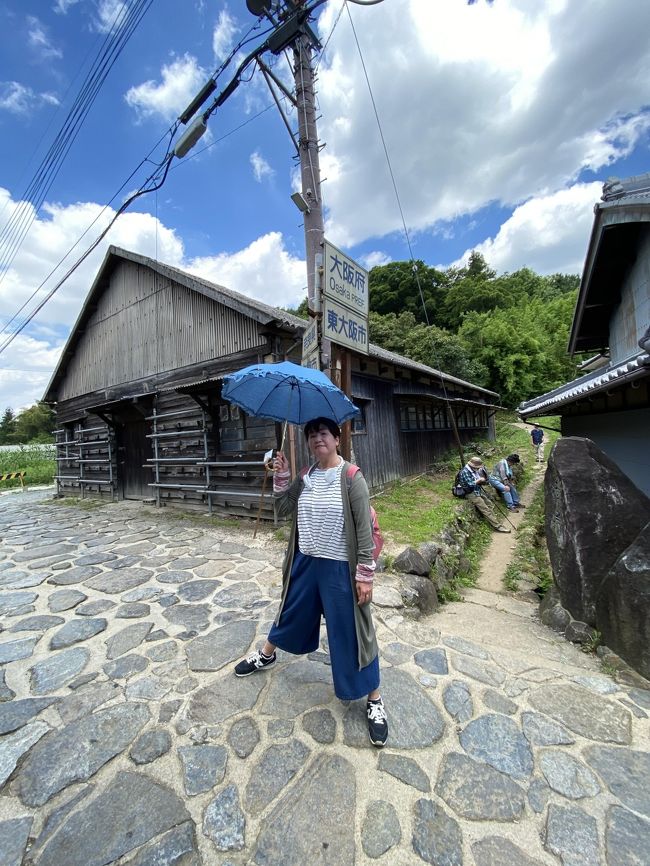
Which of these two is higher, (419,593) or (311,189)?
A: (311,189)

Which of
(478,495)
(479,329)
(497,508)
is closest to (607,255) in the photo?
(478,495)

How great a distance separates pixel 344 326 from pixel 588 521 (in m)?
3.28

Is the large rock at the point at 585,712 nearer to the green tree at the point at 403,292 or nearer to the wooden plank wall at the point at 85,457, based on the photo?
the wooden plank wall at the point at 85,457

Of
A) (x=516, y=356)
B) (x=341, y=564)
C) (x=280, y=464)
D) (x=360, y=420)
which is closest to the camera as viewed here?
(x=341, y=564)

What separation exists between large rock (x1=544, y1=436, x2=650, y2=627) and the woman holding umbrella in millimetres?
2623

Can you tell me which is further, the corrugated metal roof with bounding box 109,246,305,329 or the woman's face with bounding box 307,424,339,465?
the corrugated metal roof with bounding box 109,246,305,329

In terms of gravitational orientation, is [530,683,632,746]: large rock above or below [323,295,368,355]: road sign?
below

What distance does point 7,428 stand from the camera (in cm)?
5022

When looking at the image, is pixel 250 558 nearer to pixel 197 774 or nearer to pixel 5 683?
pixel 5 683

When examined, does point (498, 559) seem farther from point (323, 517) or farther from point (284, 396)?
point (284, 396)

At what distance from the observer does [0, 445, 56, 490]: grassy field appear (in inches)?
794

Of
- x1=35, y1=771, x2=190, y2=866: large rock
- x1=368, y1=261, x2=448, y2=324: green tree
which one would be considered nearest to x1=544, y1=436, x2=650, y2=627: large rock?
x1=35, y1=771, x2=190, y2=866: large rock

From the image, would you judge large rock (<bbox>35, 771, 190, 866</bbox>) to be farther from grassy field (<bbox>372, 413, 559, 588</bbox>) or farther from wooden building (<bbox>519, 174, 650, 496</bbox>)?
wooden building (<bbox>519, 174, 650, 496</bbox>)

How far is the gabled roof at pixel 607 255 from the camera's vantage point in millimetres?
5699
